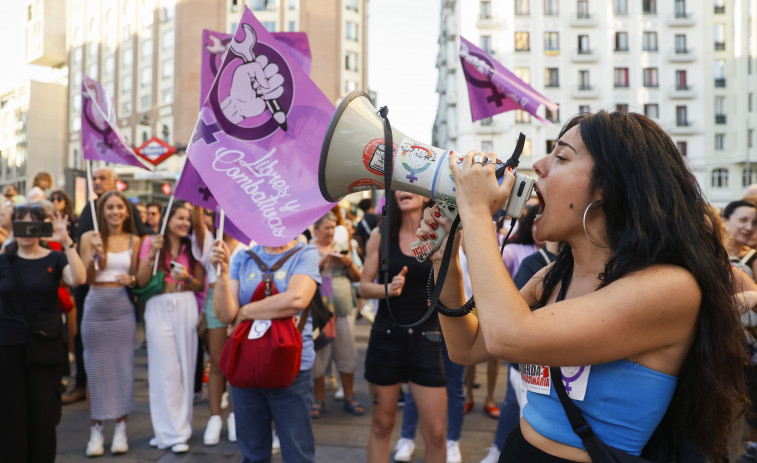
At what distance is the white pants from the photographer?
4578mm

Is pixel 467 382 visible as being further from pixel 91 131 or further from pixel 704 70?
pixel 704 70

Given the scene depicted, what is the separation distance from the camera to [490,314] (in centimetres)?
133

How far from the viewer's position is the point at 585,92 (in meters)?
41.4

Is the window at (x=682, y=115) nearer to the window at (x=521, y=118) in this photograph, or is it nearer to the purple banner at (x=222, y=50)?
the window at (x=521, y=118)

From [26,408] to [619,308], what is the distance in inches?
150

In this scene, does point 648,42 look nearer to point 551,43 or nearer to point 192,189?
point 551,43

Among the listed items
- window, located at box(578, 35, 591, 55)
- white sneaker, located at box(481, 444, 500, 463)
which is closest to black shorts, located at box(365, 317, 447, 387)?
white sneaker, located at box(481, 444, 500, 463)

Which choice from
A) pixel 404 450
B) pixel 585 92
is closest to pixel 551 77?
pixel 585 92

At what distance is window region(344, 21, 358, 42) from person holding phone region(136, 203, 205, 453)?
39612mm

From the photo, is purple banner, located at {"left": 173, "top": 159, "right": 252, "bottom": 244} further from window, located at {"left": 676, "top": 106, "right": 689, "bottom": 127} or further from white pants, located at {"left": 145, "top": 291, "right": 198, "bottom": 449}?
window, located at {"left": 676, "top": 106, "right": 689, "bottom": 127}

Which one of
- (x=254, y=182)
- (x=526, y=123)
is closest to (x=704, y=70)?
(x=526, y=123)

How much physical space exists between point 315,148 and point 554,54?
42599 millimetres

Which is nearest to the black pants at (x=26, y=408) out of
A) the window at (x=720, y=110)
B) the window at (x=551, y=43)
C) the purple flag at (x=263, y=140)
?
the purple flag at (x=263, y=140)

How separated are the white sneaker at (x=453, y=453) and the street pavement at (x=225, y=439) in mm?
126
